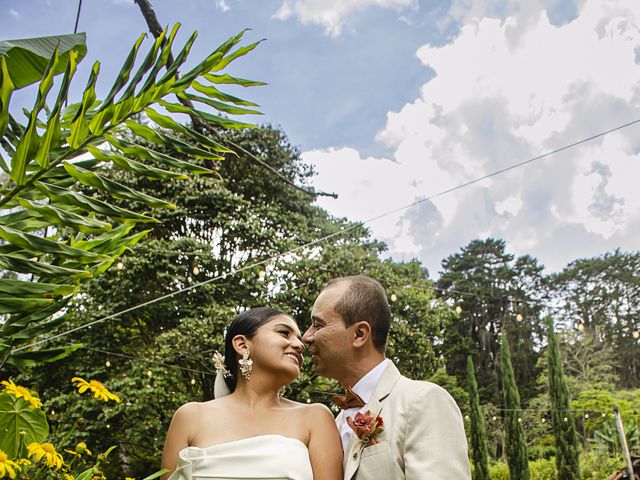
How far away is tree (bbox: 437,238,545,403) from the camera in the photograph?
26453 mm

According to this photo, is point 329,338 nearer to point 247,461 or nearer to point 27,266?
point 247,461

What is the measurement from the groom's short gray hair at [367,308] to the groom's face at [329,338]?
0.9 inches

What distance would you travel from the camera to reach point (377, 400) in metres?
1.81

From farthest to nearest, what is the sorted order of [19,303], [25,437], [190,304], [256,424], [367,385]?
[190,304], [256,424], [367,385], [25,437], [19,303]

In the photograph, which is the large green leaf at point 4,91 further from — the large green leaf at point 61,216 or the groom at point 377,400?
the groom at point 377,400

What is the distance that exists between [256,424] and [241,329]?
392mm

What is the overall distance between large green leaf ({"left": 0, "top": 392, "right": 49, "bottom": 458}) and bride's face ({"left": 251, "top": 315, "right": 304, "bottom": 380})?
0.79 metres

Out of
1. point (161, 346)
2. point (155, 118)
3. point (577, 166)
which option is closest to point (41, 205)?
point (155, 118)

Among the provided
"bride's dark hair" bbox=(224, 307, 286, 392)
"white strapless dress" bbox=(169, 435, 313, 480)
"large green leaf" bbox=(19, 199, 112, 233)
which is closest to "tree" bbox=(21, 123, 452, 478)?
"bride's dark hair" bbox=(224, 307, 286, 392)

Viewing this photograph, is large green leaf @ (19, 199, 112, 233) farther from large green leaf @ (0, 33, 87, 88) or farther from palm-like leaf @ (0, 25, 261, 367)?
large green leaf @ (0, 33, 87, 88)

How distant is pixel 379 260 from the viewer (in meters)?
11.3

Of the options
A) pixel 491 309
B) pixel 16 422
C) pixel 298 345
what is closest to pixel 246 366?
pixel 298 345

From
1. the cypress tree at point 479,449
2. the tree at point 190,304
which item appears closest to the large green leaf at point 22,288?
the tree at point 190,304

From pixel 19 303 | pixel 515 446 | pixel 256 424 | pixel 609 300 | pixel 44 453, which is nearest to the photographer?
pixel 19 303
